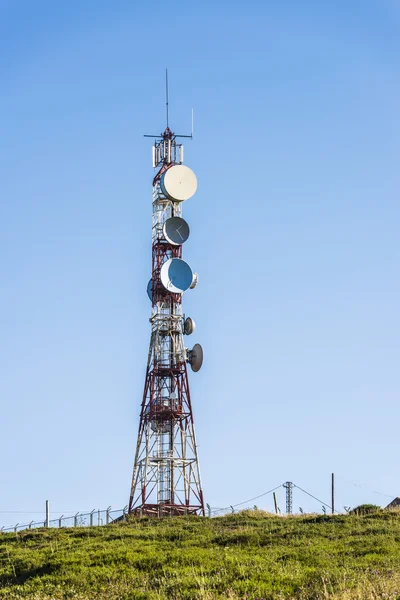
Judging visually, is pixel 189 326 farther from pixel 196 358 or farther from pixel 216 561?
pixel 216 561

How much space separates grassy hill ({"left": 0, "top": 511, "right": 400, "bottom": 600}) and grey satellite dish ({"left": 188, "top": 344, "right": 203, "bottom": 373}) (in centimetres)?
1471

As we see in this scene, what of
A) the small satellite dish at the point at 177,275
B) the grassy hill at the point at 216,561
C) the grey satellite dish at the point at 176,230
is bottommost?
the grassy hill at the point at 216,561

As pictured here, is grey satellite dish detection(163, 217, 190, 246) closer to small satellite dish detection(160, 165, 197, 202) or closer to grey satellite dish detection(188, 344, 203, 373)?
small satellite dish detection(160, 165, 197, 202)

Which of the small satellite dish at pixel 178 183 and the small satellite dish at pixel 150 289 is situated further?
the small satellite dish at pixel 150 289

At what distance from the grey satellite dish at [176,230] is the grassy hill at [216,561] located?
19.5m

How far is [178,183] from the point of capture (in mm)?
55469

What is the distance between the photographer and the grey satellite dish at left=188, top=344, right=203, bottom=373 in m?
54.3

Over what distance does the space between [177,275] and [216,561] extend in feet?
96.9

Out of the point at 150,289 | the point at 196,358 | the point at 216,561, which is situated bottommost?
the point at 216,561

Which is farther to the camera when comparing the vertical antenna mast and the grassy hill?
the vertical antenna mast

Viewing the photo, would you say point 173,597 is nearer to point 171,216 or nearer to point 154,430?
point 154,430

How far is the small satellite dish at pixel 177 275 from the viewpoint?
5416cm

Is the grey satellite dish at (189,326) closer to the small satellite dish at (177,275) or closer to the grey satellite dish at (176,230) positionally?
the small satellite dish at (177,275)

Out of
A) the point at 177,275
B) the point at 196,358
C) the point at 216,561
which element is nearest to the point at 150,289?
the point at 177,275
